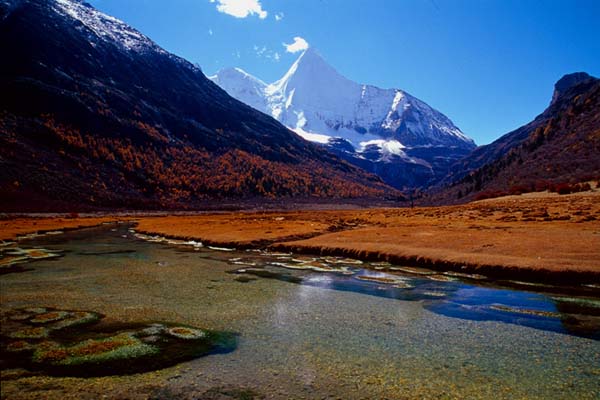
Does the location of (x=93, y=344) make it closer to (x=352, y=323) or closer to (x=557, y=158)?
(x=352, y=323)

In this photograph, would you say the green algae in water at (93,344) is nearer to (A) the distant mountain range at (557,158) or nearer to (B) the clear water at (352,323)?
(B) the clear water at (352,323)

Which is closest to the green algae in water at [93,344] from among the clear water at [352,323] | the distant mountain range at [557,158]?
the clear water at [352,323]

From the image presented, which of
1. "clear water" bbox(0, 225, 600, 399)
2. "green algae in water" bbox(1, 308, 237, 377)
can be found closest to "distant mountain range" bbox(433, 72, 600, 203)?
"clear water" bbox(0, 225, 600, 399)

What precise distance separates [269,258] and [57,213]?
332 ft

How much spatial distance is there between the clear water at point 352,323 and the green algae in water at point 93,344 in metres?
0.82

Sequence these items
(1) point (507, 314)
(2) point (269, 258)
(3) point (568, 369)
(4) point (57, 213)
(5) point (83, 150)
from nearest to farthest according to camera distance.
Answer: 1. (3) point (568, 369)
2. (1) point (507, 314)
3. (2) point (269, 258)
4. (4) point (57, 213)
5. (5) point (83, 150)

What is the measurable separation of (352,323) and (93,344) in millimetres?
10284

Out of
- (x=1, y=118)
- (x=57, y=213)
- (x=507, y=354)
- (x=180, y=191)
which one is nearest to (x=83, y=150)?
(x=1, y=118)

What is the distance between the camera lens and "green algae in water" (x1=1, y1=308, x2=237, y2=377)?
1190cm

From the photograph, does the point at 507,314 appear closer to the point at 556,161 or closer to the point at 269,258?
the point at 269,258

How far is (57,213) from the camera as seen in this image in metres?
112

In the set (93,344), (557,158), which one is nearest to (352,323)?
(93,344)

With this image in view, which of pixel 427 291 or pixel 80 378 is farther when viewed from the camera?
pixel 427 291

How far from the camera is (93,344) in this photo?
44.4 feet
